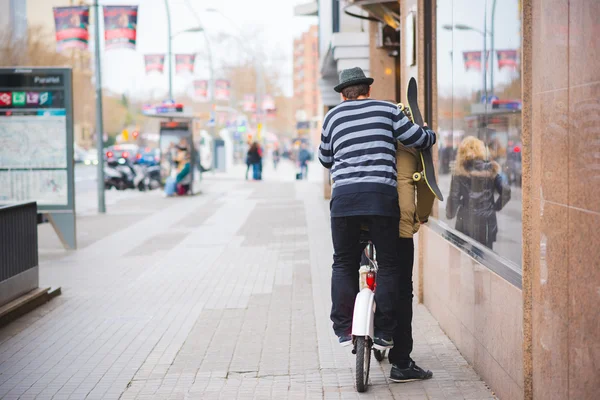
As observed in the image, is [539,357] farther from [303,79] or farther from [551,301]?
[303,79]

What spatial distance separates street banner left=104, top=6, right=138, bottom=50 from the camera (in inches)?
930

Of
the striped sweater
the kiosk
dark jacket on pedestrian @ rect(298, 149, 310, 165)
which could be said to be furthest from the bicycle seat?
dark jacket on pedestrian @ rect(298, 149, 310, 165)

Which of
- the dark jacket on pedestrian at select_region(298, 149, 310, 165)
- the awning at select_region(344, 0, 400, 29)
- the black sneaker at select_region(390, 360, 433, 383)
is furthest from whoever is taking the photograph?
the dark jacket on pedestrian at select_region(298, 149, 310, 165)

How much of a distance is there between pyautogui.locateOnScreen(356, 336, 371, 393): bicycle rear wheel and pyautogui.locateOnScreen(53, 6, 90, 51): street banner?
704 inches

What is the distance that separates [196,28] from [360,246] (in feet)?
127

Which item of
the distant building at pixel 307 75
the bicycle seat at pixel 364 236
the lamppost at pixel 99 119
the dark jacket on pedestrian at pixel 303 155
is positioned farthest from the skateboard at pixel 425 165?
the distant building at pixel 307 75

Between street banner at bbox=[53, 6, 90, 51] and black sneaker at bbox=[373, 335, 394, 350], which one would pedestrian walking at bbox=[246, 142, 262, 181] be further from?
black sneaker at bbox=[373, 335, 394, 350]

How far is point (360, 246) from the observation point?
5781mm

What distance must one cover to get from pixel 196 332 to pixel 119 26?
Answer: 56.8ft

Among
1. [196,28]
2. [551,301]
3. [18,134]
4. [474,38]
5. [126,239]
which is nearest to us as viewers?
[551,301]

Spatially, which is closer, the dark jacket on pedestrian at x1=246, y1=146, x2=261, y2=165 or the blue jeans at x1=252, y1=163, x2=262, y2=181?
the dark jacket on pedestrian at x1=246, y1=146, x2=261, y2=165

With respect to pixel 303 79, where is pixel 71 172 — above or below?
below

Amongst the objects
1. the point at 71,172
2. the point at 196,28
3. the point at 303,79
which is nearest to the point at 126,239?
the point at 71,172

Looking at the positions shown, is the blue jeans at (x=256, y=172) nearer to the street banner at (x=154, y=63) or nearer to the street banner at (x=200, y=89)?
the street banner at (x=154, y=63)
